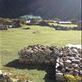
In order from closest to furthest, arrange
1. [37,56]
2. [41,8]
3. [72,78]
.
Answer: [72,78] < [37,56] < [41,8]

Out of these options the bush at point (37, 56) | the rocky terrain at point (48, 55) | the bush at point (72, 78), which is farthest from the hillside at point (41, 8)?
the bush at point (72, 78)

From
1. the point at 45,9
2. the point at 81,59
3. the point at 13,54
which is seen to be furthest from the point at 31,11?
the point at 81,59

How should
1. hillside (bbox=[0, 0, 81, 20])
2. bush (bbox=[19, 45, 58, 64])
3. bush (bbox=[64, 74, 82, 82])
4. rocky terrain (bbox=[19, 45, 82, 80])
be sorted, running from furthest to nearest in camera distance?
hillside (bbox=[0, 0, 81, 20]) → bush (bbox=[19, 45, 58, 64]) → rocky terrain (bbox=[19, 45, 82, 80]) → bush (bbox=[64, 74, 82, 82])

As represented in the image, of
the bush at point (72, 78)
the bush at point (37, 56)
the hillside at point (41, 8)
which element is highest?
the hillside at point (41, 8)

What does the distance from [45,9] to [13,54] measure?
47.7 m

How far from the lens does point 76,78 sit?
13.4 m

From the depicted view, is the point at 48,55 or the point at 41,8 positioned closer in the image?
the point at 48,55

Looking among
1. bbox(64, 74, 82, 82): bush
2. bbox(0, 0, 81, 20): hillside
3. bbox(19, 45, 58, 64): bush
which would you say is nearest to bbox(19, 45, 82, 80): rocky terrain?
bbox(19, 45, 58, 64): bush

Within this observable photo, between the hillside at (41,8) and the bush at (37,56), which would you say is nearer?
the bush at (37,56)

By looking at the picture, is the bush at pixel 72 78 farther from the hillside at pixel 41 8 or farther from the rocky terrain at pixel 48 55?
the hillside at pixel 41 8

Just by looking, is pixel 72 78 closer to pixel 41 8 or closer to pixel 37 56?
pixel 37 56

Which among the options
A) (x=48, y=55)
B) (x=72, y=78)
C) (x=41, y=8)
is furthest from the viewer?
(x=41, y=8)

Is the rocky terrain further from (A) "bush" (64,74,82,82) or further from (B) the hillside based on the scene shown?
(B) the hillside

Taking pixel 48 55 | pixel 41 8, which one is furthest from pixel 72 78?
pixel 41 8
